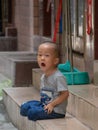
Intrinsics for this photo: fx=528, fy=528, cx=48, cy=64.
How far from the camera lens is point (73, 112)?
251 inches

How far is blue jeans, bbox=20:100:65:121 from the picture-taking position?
568cm

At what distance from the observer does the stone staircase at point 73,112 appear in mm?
5668

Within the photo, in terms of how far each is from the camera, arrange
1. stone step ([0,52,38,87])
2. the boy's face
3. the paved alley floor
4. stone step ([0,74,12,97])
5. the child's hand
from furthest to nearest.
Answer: stone step ([0,74,12,97])
stone step ([0,52,38,87])
the paved alley floor
the child's hand
the boy's face

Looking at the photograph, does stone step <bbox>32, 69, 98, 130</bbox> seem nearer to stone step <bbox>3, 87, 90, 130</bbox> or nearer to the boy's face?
stone step <bbox>3, 87, 90, 130</bbox>

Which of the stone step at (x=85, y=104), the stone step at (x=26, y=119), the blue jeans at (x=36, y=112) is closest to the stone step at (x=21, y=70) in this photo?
the stone step at (x=26, y=119)

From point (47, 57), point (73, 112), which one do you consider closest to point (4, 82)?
point (73, 112)

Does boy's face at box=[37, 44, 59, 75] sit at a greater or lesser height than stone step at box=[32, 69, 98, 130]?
greater

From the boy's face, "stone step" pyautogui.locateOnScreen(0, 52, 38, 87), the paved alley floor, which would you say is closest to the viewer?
the boy's face

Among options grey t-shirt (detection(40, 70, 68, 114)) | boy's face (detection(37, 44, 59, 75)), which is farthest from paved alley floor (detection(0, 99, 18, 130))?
boy's face (detection(37, 44, 59, 75))

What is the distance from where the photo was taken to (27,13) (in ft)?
44.3

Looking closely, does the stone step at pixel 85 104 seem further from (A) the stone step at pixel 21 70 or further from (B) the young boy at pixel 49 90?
(A) the stone step at pixel 21 70

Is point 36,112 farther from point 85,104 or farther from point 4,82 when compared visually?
point 4,82

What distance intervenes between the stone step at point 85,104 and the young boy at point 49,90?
0.91 ft

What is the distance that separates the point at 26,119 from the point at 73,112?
1.95 ft
